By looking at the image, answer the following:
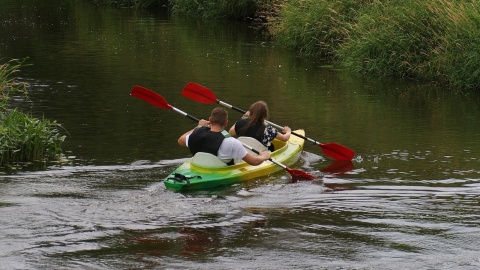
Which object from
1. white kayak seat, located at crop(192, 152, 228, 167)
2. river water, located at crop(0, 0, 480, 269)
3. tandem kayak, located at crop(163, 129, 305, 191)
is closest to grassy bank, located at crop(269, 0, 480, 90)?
river water, located at crop(0, 0, 480, 269)

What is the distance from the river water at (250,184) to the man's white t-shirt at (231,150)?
17.6 inches

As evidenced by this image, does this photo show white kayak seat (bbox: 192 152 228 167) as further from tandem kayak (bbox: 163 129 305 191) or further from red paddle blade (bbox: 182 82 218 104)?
red paddle blade (bbox: 182 82 218 104)

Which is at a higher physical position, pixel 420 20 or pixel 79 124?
pixel 420 20

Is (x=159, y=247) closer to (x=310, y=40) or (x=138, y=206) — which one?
(x=138, y=206)

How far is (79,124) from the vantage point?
16.5 meters

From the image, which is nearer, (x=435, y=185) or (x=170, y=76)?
(x=435, y=185)

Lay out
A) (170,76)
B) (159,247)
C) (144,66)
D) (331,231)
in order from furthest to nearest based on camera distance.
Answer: (144,66)
(170,76)
(331,231)
(159,247)

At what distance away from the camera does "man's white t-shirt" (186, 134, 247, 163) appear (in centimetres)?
1223

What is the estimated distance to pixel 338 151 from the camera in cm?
1412

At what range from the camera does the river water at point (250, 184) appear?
944 centimetres

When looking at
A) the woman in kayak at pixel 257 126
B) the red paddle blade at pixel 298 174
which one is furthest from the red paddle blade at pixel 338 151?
the red paddle blade at pixel 298 174

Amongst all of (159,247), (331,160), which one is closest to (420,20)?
(331,160)

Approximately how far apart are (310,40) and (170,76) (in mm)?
4819

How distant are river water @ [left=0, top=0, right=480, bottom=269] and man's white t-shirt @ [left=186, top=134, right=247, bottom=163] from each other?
448mm
